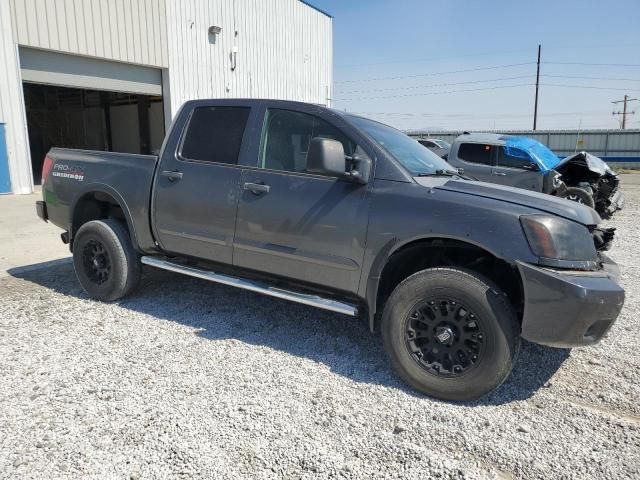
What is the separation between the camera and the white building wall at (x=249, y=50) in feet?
57.2

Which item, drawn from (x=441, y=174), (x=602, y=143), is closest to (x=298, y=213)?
(x=441, y=174)

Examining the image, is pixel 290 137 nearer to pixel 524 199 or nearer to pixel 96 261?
pixel 524 199

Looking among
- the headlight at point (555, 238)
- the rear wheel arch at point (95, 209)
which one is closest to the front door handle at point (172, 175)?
the rear wheel arch at point (95, 209)

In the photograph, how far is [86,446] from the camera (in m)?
2.57

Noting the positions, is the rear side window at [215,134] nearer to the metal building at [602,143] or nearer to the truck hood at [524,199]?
the truck hood at [524,199]

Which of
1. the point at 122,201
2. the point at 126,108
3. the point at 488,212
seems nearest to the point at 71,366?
the point at 122,201

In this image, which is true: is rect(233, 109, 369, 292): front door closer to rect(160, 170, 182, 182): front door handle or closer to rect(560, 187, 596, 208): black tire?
rect(160, 170, 182, 182): front door handle

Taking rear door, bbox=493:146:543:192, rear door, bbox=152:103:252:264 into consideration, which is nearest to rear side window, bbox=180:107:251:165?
rear door, bbox=152:103:252:264

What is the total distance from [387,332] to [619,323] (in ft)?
8.74

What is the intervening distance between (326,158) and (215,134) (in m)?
1.42

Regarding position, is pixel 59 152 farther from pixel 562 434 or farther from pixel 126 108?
pixel 126 108

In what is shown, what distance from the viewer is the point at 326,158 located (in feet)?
10.5

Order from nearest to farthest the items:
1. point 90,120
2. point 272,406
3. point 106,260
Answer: point 272,406
point 106,260
point 90,120

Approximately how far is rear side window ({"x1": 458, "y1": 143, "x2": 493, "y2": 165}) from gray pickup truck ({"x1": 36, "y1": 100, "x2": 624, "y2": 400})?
7205 mm
